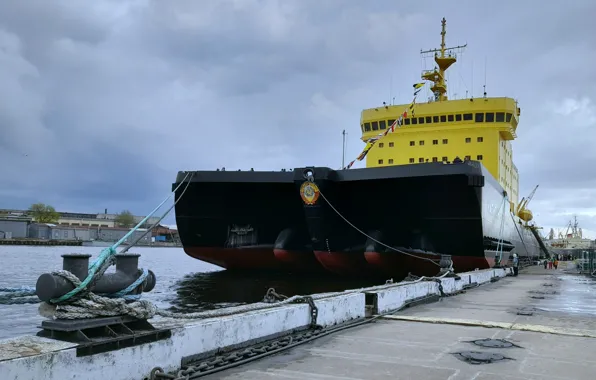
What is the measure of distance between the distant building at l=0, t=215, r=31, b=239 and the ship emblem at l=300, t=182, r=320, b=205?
99883mm

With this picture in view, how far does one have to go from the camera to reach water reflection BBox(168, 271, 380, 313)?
47.9ft

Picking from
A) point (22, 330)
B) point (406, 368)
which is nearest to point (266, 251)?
point (22, 330)

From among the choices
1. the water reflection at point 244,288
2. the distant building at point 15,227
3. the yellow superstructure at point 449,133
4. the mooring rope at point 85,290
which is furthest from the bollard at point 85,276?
the distant building at point 15,227

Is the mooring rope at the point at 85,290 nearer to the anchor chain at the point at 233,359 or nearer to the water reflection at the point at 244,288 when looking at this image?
the anchor chain at the point at 233,359

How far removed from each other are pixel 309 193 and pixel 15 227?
10481cm

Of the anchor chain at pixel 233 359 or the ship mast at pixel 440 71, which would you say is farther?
the ship mast at pixel 440 71

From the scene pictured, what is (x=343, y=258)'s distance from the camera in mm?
18578

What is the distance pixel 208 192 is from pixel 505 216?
15131mm

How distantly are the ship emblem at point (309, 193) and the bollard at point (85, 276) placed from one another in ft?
41.8

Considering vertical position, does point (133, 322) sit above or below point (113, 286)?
below

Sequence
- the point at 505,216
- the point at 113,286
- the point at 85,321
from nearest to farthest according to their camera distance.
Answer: the point at 85,321 → the point at 113,286 → the point at 505,216

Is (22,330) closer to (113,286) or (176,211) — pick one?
(113,286)

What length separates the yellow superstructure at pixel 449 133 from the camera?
78.6 feet

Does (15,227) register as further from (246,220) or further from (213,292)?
(213,292)
